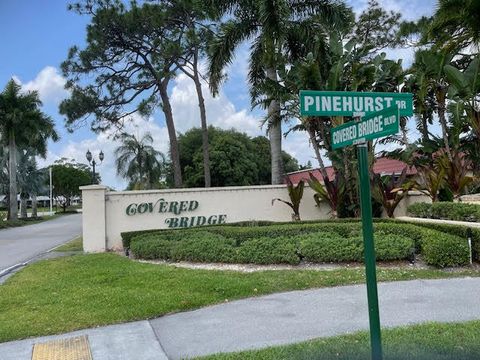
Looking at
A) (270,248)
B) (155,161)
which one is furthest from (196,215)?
(155,161)

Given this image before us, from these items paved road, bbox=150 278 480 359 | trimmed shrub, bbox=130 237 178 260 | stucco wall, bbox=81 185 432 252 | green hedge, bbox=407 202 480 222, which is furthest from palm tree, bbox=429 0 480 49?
trimmed shrub, bbox=130 237 178 260

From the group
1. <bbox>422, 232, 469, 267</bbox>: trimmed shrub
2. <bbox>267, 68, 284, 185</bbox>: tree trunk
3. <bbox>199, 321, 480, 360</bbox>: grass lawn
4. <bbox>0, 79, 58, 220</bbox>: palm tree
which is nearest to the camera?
<bbox>199, 321, 480, 360</bbox>: grass lawn

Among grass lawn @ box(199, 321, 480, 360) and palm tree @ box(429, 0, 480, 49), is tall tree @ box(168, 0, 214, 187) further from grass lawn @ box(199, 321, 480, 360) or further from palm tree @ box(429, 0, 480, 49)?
grass lawn @ box(199, 321, 480, 360)

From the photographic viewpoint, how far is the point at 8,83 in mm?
41719

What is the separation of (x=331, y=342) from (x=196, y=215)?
11.5 meters

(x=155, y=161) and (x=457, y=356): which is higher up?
(x=155, y=161)

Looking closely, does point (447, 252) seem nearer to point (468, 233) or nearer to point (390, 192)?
point (468, 233)

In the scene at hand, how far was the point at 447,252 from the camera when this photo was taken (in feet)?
30.0

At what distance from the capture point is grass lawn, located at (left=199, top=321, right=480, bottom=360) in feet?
15.3

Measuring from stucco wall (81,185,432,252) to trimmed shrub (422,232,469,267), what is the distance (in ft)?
21.3

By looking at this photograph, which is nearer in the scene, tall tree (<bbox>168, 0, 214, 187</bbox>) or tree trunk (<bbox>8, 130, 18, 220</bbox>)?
tall tree (<bbox>168, 0, 214, 187</bbox>)

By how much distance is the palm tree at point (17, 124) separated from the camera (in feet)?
133

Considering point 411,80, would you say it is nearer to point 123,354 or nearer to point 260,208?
point 260,208

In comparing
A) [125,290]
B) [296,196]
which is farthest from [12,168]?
[125,290]
